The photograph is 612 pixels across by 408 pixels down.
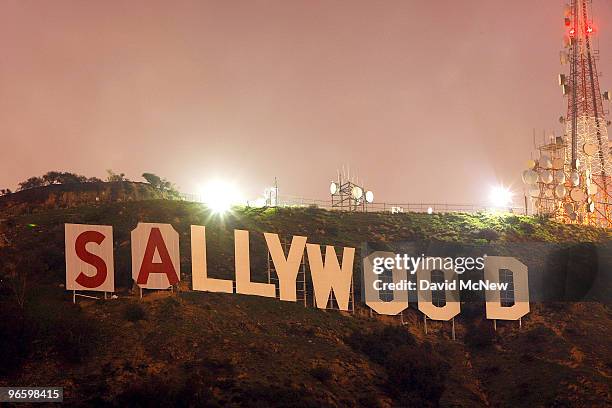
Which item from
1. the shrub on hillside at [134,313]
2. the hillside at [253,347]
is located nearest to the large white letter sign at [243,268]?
the hillside at [253,347]

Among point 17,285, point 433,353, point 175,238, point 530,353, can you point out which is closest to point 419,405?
point 433,353

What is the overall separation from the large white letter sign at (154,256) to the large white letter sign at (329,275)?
10.9 meters

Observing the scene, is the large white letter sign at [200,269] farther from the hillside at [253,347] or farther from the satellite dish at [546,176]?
the satellite dish at [546,176]

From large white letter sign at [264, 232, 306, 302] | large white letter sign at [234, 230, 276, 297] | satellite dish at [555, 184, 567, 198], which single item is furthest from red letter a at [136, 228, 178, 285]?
satellite dish at [555, 184, 567, 198]

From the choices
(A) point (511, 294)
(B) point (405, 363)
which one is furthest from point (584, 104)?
(B) point (405, 363)

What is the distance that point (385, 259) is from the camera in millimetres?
66875

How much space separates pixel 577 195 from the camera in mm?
96188

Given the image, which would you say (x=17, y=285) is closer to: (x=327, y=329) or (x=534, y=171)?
(x=327, y=329)

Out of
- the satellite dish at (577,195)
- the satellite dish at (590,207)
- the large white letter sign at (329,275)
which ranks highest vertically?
the satellite dish at (577,195)

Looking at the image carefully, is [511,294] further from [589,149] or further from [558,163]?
[589,149]

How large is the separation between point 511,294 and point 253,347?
25.8m

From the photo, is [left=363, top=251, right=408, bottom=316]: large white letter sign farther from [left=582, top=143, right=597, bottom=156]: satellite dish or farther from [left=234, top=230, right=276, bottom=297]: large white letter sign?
[left=582, top=143, right=597, bottom=156]: satellite dish

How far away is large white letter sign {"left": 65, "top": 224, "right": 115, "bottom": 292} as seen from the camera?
174 ft

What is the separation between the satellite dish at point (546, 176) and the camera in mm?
95750
